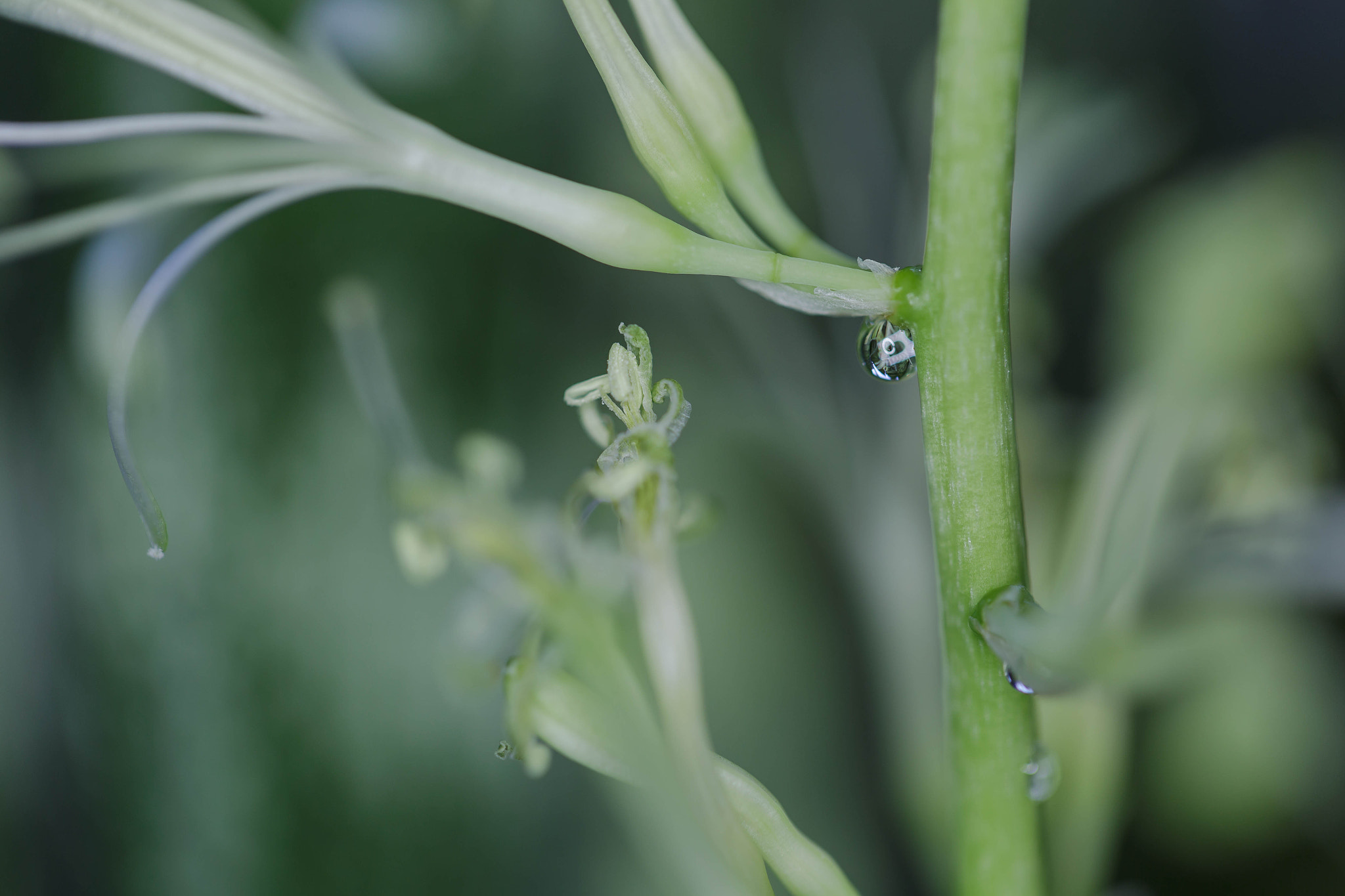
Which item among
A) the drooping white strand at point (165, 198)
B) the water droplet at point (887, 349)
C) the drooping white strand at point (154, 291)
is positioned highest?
the drooping white strand at point (165, 198)

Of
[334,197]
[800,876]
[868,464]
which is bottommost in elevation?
[800,876]

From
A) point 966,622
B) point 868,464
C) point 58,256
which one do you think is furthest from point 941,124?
point 58,256

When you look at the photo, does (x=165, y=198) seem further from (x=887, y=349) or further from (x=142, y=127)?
(x=887, y=349)

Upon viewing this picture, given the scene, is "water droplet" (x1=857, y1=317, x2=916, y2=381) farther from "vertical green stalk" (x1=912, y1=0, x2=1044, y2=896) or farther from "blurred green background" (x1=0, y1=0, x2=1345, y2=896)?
"blurred green background" (x1=0, y1=0, x2=1345, y2=896)

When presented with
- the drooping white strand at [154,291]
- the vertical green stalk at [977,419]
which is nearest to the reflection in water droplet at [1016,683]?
the vertical green stalk at [977,419]

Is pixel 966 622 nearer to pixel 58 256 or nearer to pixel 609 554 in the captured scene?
pixel 609 554

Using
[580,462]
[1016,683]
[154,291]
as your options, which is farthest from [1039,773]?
[580,462]

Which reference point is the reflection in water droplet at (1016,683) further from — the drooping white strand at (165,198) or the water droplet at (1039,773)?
the drooping white strand at (165,198)
